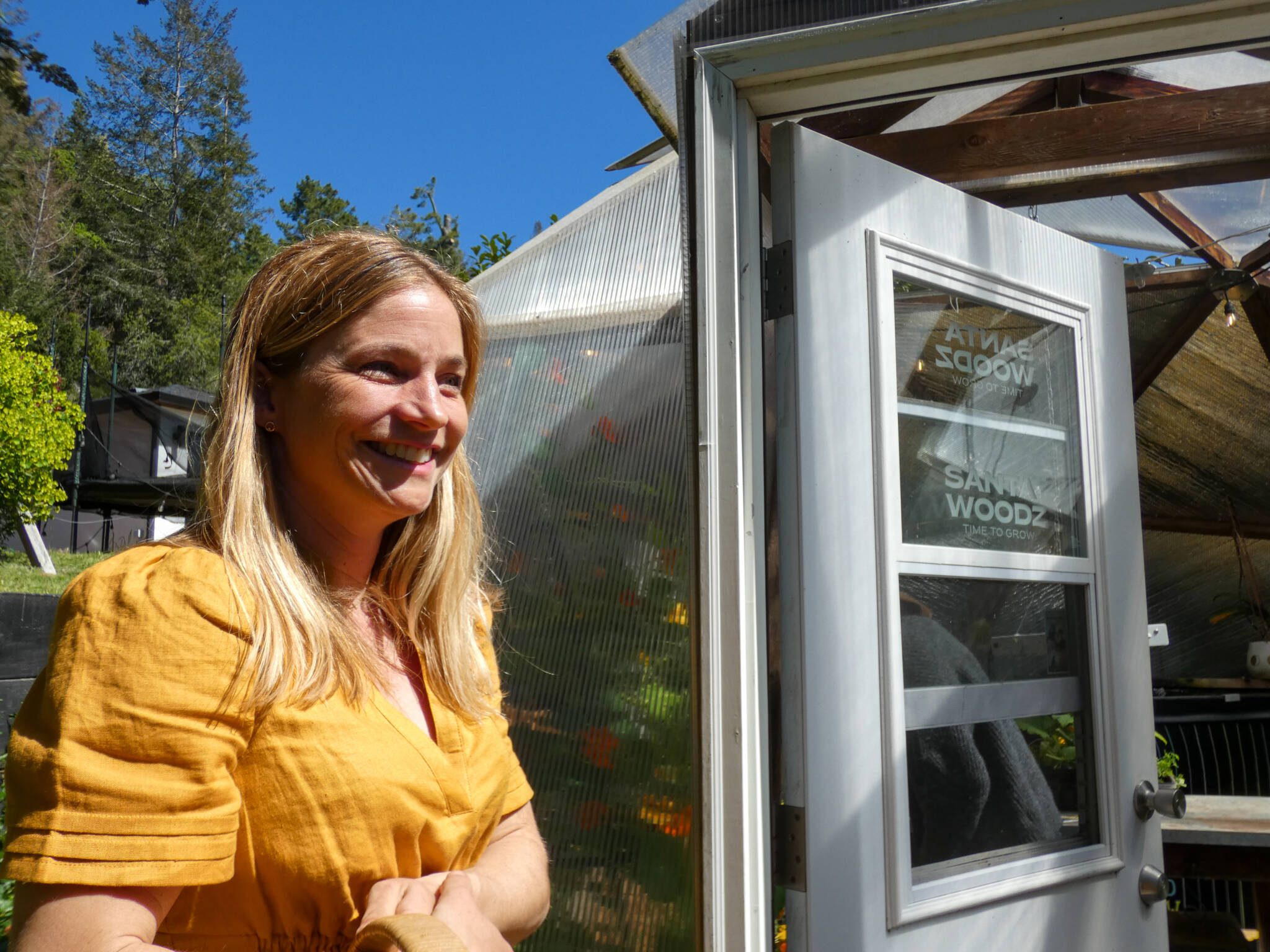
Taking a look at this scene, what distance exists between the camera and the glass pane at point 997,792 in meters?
1.97

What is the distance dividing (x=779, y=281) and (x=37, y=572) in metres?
15.5

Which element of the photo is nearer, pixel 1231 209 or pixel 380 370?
pixel 380 370

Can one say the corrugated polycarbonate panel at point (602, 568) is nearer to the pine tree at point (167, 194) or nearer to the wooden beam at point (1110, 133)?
the wooden beam at point (1110, 133)

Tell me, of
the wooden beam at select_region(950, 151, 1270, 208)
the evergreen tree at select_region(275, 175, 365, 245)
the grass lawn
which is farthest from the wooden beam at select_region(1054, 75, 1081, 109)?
the evergreen tree at select_region(275, 175, 365, 245)

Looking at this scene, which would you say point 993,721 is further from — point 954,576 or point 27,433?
point 27,433

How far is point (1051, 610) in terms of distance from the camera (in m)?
2.22

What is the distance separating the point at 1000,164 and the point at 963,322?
1.99ft

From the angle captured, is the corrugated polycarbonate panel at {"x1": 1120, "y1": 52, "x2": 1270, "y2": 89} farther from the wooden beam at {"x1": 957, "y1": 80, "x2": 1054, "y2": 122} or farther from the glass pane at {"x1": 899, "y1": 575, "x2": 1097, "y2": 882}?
the glass pane at {"x1": 899, "y1": 575, "x2": 1097, "y2": 882}

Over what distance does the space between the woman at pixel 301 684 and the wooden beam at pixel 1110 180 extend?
2102mm

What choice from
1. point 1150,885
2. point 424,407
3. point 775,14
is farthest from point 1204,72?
point 424,407

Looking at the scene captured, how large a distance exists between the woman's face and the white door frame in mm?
722

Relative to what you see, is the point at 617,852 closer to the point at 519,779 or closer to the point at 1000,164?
the point at 519,779

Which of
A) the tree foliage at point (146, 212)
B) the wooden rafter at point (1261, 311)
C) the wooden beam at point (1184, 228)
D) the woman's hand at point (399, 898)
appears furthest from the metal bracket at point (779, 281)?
the tree foliage at point (146, 212)

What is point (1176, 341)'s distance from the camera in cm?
503
